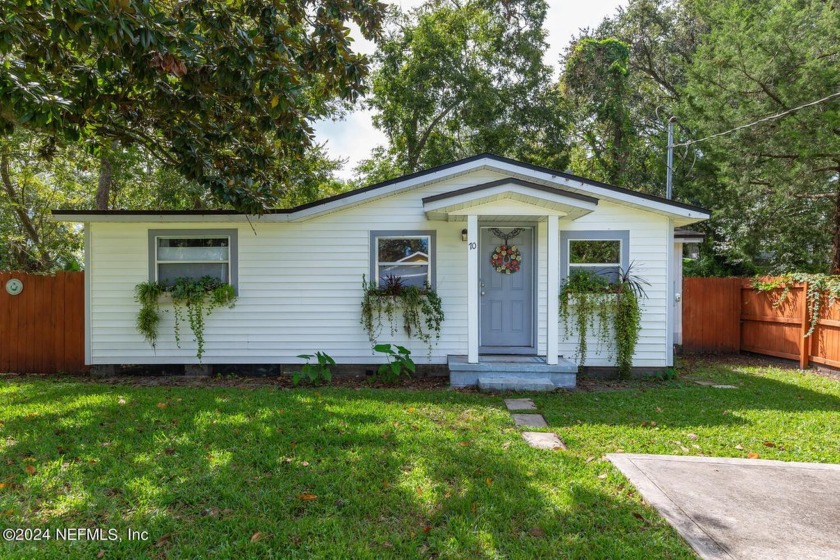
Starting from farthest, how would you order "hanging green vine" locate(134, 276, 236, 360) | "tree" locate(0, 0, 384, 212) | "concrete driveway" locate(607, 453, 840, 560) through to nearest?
"hanging green vine" locate(134, 276, 236, 360), "tree" locate(0, 0, 384, 212), "concrete driveway" locate(607, 453, 840, 560)

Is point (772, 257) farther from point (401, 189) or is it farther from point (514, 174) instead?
point (401, 189)

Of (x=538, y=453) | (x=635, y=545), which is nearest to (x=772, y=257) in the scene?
(x=538, y=453)

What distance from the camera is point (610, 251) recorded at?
7.36 metres

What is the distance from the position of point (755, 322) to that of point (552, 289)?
577cm

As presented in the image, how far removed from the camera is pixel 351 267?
7.37 meters

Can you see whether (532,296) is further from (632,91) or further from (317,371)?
(632,91)

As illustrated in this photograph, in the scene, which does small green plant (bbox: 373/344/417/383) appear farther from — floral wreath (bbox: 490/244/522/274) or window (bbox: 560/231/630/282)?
window (bbox: 560/231/630/282)

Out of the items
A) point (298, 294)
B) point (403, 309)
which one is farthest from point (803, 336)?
point (298, 294)

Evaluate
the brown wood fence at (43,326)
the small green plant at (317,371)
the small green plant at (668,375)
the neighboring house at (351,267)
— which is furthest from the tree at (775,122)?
the brown wood fence at (43,326)

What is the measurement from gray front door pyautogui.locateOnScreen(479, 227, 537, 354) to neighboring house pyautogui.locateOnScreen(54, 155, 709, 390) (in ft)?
0.05

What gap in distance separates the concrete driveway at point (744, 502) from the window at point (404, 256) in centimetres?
420

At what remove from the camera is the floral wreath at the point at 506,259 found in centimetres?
735

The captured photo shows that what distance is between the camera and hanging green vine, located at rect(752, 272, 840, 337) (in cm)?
751

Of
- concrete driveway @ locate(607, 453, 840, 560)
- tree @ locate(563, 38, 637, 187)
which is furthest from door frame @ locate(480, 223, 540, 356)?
tree @ locate(563, 38, 637, 187)
